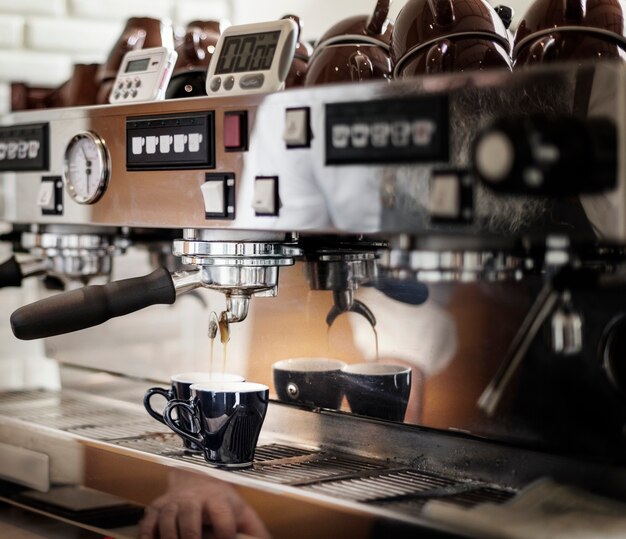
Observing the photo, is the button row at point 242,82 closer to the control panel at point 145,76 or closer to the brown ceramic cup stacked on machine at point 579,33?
the control panel at point 145,76

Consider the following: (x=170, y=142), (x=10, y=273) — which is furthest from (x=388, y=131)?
(x=10, y=273)

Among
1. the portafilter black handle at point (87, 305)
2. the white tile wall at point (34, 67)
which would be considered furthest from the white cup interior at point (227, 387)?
the white tile wall at point (34, 67)

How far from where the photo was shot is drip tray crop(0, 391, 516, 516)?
39.8 inches

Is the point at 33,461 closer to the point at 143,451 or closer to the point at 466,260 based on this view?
the point at 143,451

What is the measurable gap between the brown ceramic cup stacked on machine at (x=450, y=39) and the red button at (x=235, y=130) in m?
0.16

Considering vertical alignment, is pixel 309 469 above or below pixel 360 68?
below

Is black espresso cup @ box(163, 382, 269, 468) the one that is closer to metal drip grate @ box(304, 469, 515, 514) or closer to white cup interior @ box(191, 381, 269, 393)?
white cup interior @ box(191, 381, 269, 393)

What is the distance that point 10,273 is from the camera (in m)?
1.45

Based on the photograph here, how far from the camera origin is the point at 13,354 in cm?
175

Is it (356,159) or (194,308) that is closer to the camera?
(356,159)

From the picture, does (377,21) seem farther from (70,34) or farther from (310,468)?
(70,34)

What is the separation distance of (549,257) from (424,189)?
146 millimetres

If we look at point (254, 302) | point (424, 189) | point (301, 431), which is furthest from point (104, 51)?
point (424, 189)

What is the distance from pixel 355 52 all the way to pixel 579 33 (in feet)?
0.83
